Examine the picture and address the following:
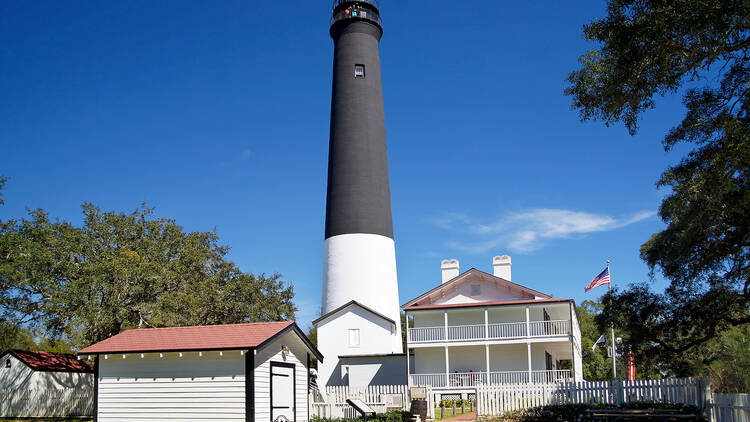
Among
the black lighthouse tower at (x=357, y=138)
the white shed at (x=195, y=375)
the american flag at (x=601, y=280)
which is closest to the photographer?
the white shed at (x=195, y=375)

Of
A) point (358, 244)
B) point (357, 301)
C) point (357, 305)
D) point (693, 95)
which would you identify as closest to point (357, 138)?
point (358, 244)

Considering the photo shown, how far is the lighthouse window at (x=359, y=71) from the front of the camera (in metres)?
35.9

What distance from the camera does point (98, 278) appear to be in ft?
87.5

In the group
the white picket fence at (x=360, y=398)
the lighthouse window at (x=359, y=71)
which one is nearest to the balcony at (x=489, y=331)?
the white picket fence at (x=360, y=398)

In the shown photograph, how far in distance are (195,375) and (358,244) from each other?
54.4ft

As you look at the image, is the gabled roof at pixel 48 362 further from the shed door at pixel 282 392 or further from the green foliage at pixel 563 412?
the green foliage at pixel 563 412

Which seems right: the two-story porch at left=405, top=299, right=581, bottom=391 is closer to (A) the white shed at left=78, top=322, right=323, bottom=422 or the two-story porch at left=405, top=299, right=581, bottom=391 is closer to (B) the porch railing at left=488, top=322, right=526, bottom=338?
(B) the porch railing at left=488, top=322, right=526, bottom=338

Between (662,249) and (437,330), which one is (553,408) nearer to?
(662,249)

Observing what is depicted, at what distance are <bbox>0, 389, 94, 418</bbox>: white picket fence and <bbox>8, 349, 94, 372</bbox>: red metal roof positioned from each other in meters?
1.24

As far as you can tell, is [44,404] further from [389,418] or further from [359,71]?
[359,71]

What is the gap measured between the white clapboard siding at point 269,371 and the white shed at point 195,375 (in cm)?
3

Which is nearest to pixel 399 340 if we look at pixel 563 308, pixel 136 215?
pixel 563 308

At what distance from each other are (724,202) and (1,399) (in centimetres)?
2844

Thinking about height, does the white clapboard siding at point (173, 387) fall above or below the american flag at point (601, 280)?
below
